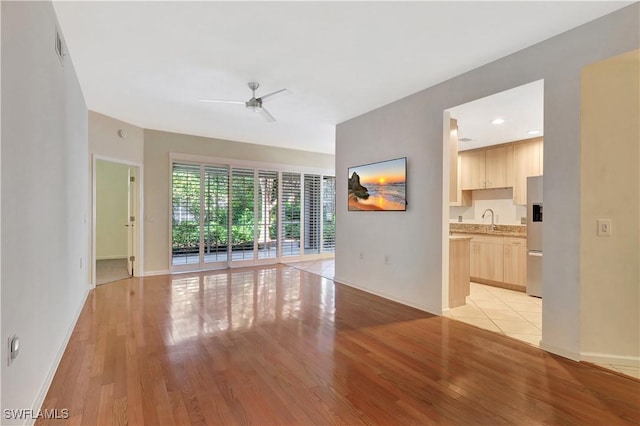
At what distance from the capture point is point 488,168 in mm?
5777

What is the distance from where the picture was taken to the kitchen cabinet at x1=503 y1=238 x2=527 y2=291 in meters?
4.87

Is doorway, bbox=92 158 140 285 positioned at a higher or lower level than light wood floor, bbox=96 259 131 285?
higher

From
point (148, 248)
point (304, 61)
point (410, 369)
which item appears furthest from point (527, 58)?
point (148, 248)

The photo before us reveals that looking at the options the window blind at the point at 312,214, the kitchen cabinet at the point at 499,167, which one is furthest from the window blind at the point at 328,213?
the kitchen cabinet at the point at 499,167

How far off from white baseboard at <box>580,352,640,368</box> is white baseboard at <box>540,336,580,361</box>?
0.04 m

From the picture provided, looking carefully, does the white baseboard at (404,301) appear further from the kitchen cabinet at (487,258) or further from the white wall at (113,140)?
the white wall at (113,140)

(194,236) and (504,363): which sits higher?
(194,236)

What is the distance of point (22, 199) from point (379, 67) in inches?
121

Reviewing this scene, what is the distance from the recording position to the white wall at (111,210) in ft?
25.6

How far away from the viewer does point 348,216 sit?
5.20 metres

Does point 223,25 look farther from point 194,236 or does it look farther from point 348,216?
point 194,236

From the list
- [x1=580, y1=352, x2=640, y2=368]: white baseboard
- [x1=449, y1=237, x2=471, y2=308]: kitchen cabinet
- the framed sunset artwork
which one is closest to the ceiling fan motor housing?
the framed sunset artwork

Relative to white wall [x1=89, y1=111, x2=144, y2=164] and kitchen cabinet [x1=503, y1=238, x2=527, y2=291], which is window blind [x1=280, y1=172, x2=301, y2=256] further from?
kitchen cabinet [x1=503, y1=238, x2=527, y2=291]

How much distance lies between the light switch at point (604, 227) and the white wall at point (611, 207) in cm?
3
